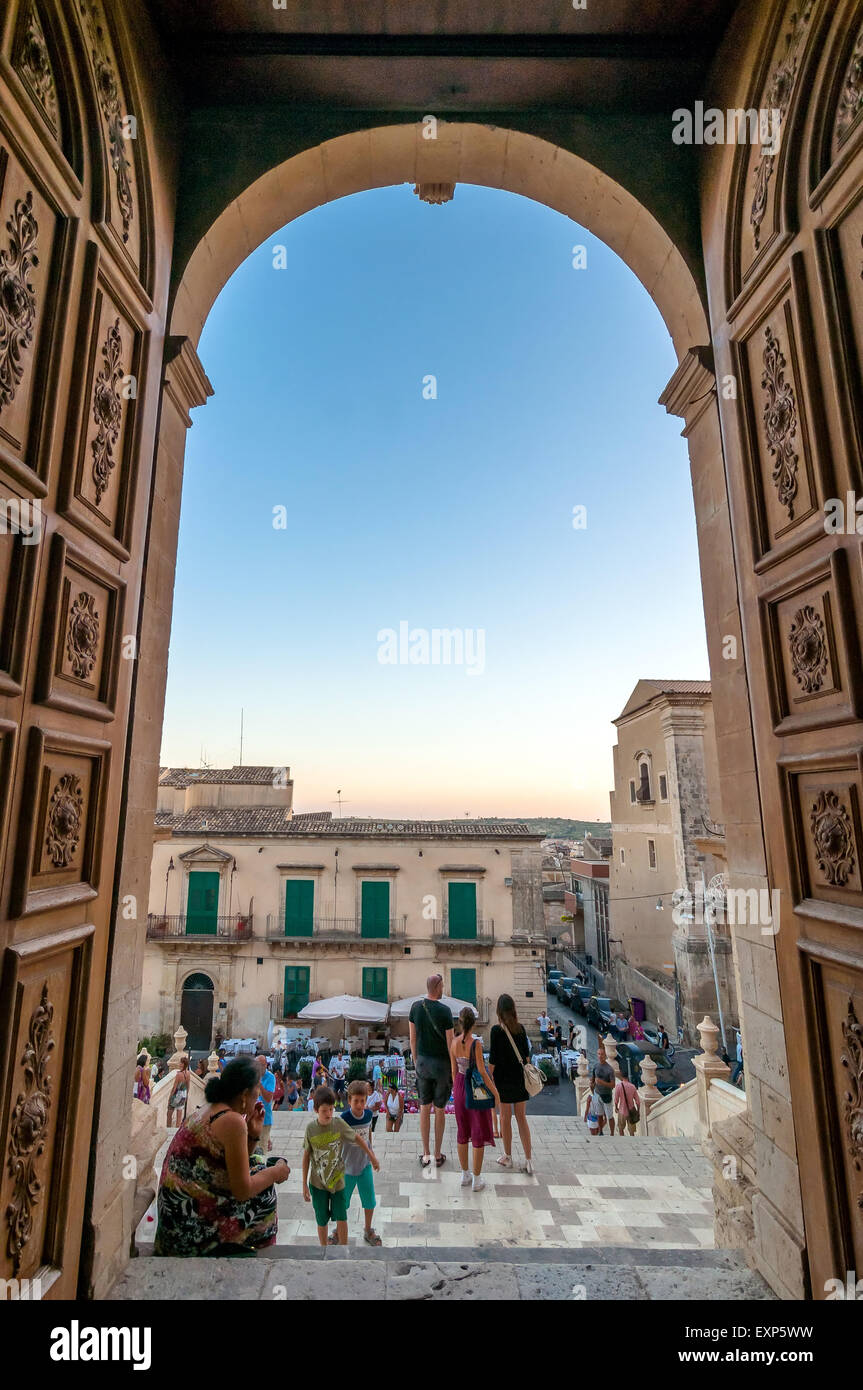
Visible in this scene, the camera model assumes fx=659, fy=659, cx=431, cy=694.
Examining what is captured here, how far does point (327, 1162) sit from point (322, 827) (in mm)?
17582

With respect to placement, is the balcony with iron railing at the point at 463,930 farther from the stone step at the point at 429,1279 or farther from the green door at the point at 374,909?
the stone step at the point at 429,1279

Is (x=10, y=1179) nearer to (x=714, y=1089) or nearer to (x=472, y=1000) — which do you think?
(x=714, y=1089)

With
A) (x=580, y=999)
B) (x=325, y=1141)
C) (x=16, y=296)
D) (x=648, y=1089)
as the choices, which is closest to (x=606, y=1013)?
(x=580, y=999)

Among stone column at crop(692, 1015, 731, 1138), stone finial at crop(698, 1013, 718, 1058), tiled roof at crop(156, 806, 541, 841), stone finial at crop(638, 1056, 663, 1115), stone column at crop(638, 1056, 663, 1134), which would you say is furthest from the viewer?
tiled roof at crop(156, 806, 541, 841)

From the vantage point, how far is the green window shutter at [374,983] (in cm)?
1931

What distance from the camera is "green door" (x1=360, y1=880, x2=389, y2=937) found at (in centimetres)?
1959

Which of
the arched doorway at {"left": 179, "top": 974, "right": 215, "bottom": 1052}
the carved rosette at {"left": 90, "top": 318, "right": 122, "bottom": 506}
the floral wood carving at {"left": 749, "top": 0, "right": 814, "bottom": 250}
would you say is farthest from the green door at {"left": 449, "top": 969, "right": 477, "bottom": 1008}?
the floral wood carving at {"left": 749, "top": 0, "right": 814, "bottom": 250}

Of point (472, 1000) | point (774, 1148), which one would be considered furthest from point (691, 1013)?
point (774, 1148)

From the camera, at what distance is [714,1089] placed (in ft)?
19.6

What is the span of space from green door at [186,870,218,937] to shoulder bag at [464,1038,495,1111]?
56.2 feet

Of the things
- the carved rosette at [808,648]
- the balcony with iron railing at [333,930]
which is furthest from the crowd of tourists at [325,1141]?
the balcony with iron railing at [333,930]

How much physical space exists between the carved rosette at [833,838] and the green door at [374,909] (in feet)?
60.1

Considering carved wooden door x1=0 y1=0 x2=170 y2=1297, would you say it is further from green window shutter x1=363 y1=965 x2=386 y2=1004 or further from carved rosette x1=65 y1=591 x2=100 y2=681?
green window shutter x1=363 y1=965 x2=386 y2=1004

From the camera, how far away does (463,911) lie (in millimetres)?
19625
